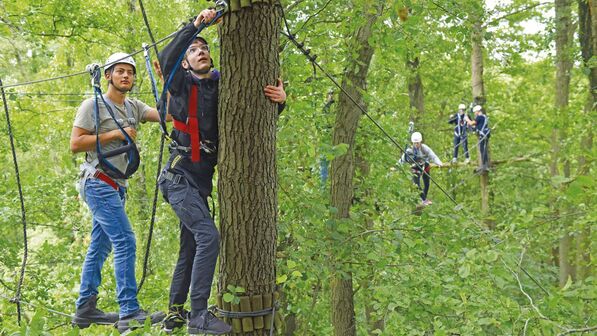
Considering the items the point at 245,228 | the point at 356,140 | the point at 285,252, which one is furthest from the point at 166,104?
the point at 356,140

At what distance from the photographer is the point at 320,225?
5.07 meters

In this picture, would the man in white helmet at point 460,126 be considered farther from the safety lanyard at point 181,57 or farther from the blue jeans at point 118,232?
the safety lanyard at point 181,57

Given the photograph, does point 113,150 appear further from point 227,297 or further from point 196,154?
point 227,297

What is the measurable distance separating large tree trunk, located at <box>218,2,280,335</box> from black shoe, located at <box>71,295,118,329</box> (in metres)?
1.16

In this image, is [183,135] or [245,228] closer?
[245,228]

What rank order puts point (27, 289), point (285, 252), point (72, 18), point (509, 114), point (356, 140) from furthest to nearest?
point (509, 114), point (72, 18), point (356, 140), point (27, 289), point (285, 252)

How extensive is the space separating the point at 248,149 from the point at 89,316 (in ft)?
5.55

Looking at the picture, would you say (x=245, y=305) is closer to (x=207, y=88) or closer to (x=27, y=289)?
(x=207, y=88)

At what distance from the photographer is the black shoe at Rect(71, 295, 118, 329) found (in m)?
3.79

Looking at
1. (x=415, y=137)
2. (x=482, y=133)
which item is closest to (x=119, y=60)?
(x=415, y=137)

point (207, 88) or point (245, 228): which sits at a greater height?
point (207, 88)

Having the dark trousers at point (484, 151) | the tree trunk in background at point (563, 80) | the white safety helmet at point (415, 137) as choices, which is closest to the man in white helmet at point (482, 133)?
the dark trousers at point (484, 151)

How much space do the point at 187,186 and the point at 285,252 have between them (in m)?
1.40

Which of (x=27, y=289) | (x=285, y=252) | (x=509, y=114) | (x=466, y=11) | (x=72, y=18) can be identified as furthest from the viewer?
(x=509, y=114)
